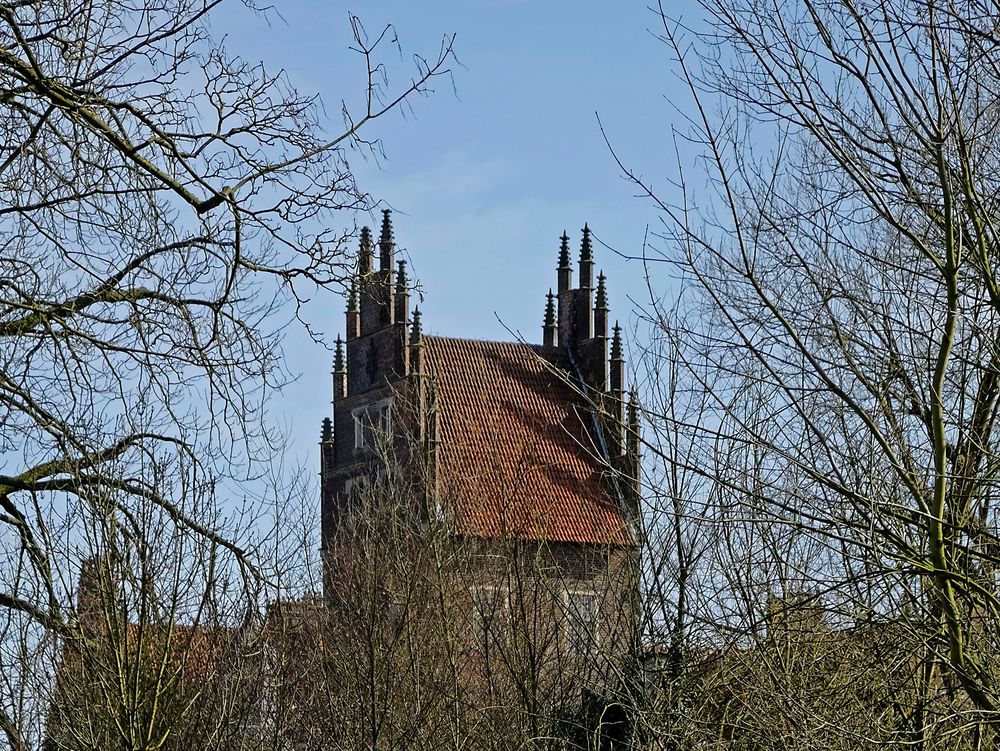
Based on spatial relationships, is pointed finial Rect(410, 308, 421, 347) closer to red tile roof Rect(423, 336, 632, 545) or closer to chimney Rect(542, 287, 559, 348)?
red tile roof Rect(423, 336, 632, 545)

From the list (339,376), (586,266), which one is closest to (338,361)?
(339,376)

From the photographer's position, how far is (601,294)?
139 ft

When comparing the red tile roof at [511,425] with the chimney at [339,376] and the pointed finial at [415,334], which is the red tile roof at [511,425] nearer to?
the pointed finial at [415,334]

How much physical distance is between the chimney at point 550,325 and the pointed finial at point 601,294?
1286 millimetres

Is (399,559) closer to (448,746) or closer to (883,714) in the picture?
A: (448,746)

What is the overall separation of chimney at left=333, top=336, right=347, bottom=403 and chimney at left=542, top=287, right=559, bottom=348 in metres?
5.76

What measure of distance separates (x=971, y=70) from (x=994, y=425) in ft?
5.27

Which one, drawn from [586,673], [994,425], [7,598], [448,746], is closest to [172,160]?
[7,598]

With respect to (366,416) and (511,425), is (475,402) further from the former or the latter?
(366,416)

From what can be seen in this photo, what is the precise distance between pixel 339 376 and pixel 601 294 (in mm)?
7432

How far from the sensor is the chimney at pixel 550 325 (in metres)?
42.8

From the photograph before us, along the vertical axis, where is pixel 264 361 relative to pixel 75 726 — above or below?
above

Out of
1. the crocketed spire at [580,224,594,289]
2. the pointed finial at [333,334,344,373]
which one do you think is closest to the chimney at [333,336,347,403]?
the pointed finial at [333,334,344,373]

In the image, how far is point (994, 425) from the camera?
706cm
